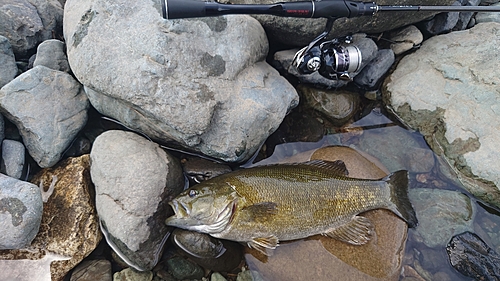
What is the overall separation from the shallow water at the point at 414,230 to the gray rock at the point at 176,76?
944 millimetres

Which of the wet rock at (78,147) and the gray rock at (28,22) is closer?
the wet rock at (78,147)

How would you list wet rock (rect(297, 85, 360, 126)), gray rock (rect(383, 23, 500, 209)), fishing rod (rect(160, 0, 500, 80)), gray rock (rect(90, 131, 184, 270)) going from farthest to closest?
wet rock (rect(297, 85, 360, 126)) → gray rock (rect(383, 23, 500, 209)) → gray rock (rect(90, 131, 184, 270)) → fishing rod (rect(160, 0, 500, 80))

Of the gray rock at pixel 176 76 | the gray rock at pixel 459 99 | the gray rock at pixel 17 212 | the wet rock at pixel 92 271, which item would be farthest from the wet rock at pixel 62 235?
the gray rock at pixel 459 99

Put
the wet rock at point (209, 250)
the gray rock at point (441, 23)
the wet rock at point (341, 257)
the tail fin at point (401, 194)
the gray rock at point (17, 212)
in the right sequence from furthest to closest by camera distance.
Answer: the gray rock at point (441, 23) → the tail fin at point (401, 194) → the wet rock at point (341, 257) → the wet rock at point (209, 250) → the gray rock at point (17, 212)

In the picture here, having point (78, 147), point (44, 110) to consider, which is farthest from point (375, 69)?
point (44, 110)

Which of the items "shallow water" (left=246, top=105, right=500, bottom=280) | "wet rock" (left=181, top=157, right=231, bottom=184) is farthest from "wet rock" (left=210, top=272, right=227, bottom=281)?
"wet rock" (left=181, top=157, right=231, bottom=184)

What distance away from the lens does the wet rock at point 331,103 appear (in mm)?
5145

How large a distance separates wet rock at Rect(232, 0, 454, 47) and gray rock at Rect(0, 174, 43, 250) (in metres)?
3.47

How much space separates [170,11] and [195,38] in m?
0.99

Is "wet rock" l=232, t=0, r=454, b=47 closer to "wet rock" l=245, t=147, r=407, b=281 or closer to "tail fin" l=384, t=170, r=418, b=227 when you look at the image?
"tail fin" l=384, t=170, r=418, b=227

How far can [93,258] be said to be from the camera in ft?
14.3

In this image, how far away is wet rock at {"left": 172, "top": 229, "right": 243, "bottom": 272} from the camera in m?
4.19

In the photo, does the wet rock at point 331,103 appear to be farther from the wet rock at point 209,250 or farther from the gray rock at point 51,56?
the gray rock at point 51,56

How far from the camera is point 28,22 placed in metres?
4.88
